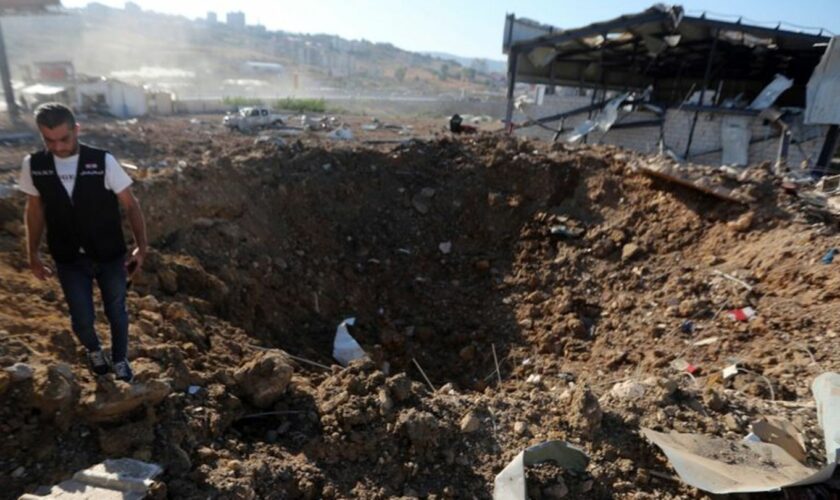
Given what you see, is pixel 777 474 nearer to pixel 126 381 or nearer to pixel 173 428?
pixel 173 428

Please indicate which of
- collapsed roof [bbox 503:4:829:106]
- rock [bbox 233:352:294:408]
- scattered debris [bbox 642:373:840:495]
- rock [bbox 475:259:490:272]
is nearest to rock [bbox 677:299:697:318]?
scattered debris [bbox 642:373:840:495]

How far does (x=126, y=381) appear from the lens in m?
2.72

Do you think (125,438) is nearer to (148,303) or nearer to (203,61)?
(148,303)

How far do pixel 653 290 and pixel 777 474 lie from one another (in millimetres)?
3096

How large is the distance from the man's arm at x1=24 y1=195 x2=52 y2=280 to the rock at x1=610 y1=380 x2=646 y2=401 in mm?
3691

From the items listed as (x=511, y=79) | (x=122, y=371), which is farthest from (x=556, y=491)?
(x=511, y=79)

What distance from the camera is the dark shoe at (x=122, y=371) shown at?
282cm

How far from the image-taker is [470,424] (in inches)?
111

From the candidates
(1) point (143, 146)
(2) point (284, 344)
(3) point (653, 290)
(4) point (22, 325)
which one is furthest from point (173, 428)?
(1) point (143, 146)

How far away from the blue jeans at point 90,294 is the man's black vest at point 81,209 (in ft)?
0.22

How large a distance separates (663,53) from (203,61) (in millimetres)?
58952

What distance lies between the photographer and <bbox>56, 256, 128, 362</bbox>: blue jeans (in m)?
2.75

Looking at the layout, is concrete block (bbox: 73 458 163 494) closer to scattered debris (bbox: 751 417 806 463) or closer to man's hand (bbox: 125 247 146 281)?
man's hand (bbox: 125 247 146 281)

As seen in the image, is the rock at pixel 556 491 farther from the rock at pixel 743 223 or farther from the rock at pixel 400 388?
the rock at pixel 743 223
